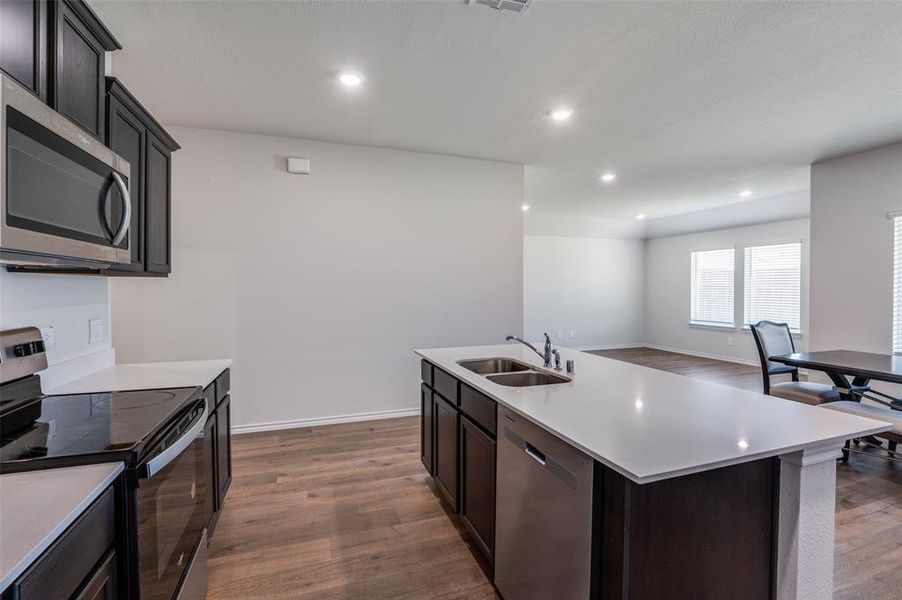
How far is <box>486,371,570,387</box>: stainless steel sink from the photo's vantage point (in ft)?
7.30

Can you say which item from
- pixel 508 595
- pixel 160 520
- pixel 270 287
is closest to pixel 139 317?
pixel 270 287

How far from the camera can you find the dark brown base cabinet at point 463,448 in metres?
1.87

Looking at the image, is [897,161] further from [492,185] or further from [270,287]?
[270,287]

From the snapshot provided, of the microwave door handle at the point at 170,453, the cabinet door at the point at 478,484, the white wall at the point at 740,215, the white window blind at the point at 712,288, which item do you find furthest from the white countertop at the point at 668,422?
the white window blind at the point at 712,288

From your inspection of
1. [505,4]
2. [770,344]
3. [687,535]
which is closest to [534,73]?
[505,4]

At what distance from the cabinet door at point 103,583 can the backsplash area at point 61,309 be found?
1.11 m

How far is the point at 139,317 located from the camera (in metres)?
3.52

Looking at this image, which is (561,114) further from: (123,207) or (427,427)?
(123,207)

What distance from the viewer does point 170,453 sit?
1238mm

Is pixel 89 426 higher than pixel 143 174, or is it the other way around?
pixel 143 174

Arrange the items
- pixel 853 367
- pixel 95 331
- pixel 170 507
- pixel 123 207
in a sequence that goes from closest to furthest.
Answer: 1. pixel 170 507
2. pixel 123 207
3. pixel 95 331
4. pixel 853 367

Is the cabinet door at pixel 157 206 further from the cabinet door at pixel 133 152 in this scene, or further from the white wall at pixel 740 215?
the white wall at pixel 740 215

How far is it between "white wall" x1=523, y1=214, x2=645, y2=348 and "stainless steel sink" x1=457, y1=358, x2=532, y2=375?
514cm

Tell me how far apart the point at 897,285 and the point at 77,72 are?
621 cm
